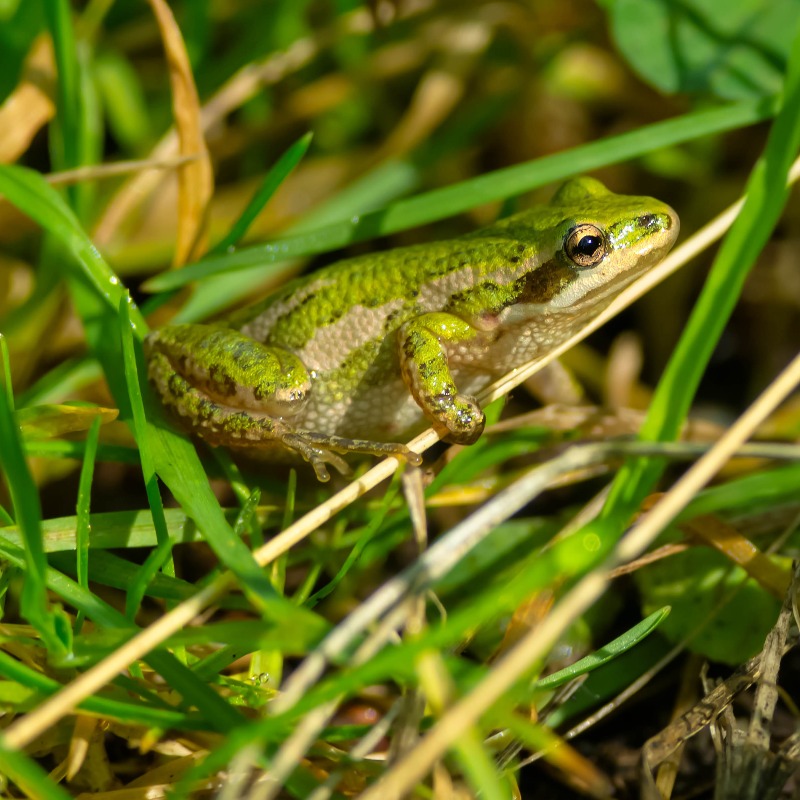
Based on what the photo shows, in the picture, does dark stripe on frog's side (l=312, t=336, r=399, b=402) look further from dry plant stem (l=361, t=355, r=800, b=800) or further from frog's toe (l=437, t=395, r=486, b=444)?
dry plant stem (l=361, t=355, r=800, b=800)

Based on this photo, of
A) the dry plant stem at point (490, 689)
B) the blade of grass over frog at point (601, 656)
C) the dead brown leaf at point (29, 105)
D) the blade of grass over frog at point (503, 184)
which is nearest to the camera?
the dry plant stem at point (490, 689)

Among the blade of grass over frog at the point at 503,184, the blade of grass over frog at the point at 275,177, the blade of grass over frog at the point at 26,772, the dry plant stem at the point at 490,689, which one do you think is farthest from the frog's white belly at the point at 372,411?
the blade of grass over frog at the point at 26,772

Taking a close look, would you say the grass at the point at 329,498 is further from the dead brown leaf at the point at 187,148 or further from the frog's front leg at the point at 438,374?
the frog's front leg at the point at 438,374

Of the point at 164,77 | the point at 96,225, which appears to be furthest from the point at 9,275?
the point at 164,77

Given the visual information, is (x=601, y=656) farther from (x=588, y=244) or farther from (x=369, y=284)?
(x=369, y=284)

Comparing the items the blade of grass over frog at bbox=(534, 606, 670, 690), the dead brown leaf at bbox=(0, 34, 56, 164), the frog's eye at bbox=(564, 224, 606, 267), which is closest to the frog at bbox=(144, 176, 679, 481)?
the frog's eye at bbox=(564, 224, 606, 267)
